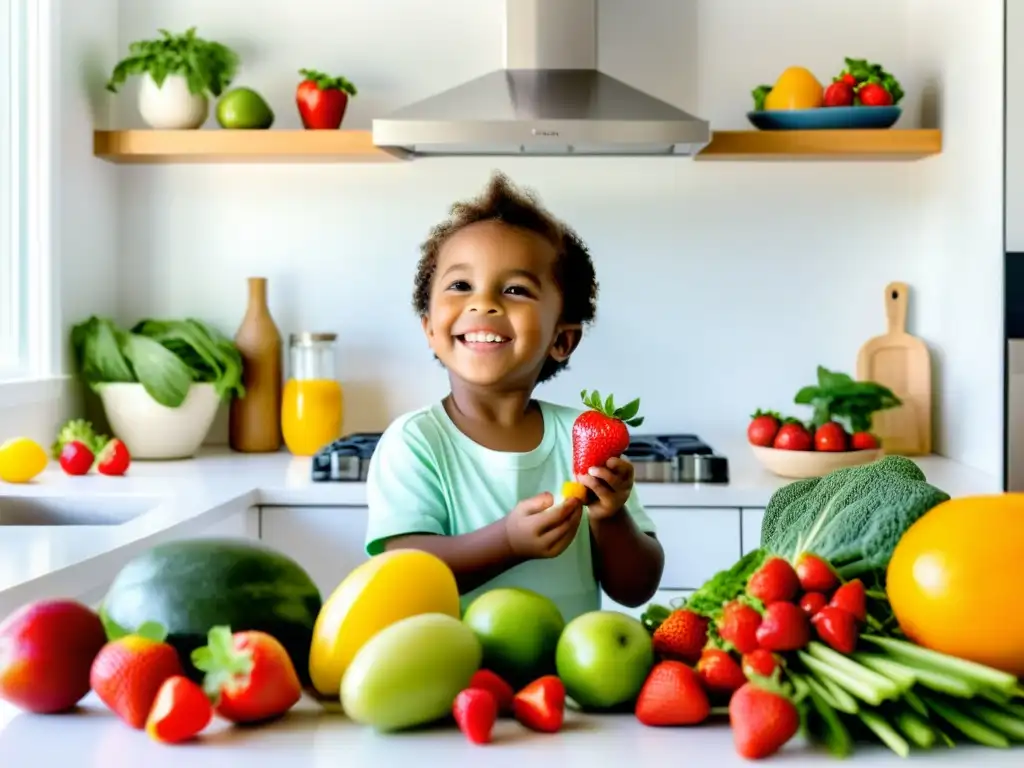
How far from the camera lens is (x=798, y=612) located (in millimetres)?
792

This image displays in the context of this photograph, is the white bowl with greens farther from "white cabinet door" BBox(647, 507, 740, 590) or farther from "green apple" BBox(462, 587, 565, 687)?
"green apple" BBox(462, 587, 565, 687)

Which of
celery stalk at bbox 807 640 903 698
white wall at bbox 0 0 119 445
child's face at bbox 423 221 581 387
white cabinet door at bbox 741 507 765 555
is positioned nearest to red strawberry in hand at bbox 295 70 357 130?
white wall at bbox 0 0 119 445

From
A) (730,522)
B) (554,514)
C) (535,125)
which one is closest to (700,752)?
(554,514)

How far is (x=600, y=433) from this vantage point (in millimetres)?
1029

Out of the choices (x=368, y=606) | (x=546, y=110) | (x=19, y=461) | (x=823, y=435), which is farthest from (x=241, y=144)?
(x=368, y=606)

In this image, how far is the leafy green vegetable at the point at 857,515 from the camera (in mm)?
891

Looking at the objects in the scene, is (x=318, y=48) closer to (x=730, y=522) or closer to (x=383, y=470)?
(x=730, y=522)

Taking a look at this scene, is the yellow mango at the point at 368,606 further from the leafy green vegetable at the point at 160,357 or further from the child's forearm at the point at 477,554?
the leafy green vegetable at the point at 160,357

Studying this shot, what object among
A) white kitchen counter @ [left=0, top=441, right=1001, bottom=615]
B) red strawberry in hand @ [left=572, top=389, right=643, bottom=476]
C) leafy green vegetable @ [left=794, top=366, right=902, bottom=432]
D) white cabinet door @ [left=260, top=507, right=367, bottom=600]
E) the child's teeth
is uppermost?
the child's teeth

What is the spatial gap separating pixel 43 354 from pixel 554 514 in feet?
6.70

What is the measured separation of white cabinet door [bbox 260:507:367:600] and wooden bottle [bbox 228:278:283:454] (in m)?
0.61

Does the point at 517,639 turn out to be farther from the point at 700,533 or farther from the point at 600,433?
the point at 700,533

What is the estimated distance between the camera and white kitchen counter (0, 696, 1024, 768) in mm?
761

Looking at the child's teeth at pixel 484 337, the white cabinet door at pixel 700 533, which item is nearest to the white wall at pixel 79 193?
the white cabinet door at pixel 700 533
